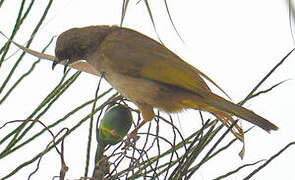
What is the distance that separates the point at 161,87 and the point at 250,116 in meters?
0.56

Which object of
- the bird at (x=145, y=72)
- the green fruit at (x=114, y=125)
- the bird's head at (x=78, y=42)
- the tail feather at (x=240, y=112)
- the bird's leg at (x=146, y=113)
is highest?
the bird's head at (x=78, y=42)

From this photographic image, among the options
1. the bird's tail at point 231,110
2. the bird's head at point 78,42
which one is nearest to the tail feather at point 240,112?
the bird's tail at point 231,110

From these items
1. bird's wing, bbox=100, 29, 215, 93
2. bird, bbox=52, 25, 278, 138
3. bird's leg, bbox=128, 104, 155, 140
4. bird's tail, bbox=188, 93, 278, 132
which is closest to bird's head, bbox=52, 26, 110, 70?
bird, bbox=52, 25, 278, 138

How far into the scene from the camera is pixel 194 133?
1.46 meters

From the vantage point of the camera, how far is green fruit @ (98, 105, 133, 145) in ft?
4.26

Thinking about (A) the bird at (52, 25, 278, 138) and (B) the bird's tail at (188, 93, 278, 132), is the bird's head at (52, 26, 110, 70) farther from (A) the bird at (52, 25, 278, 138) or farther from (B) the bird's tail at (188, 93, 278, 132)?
(B) the bird's tail at (188, 93, 278, 132)

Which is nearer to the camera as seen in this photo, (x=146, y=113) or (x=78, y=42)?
(x=146, y=113)

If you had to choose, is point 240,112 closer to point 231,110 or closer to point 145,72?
point 231,110

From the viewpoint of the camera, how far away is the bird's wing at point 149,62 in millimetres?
1936

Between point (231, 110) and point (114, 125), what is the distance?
0.47 metres

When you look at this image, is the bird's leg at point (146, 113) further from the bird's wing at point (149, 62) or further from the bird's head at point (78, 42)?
the bird's head at point (78, 42)

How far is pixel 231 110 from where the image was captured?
160cm

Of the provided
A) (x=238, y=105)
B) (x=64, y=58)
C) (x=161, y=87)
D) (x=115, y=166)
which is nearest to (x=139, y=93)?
(x=161, y=87)

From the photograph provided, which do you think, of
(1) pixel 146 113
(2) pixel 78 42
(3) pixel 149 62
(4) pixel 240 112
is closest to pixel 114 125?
(4) pixel 240 112
